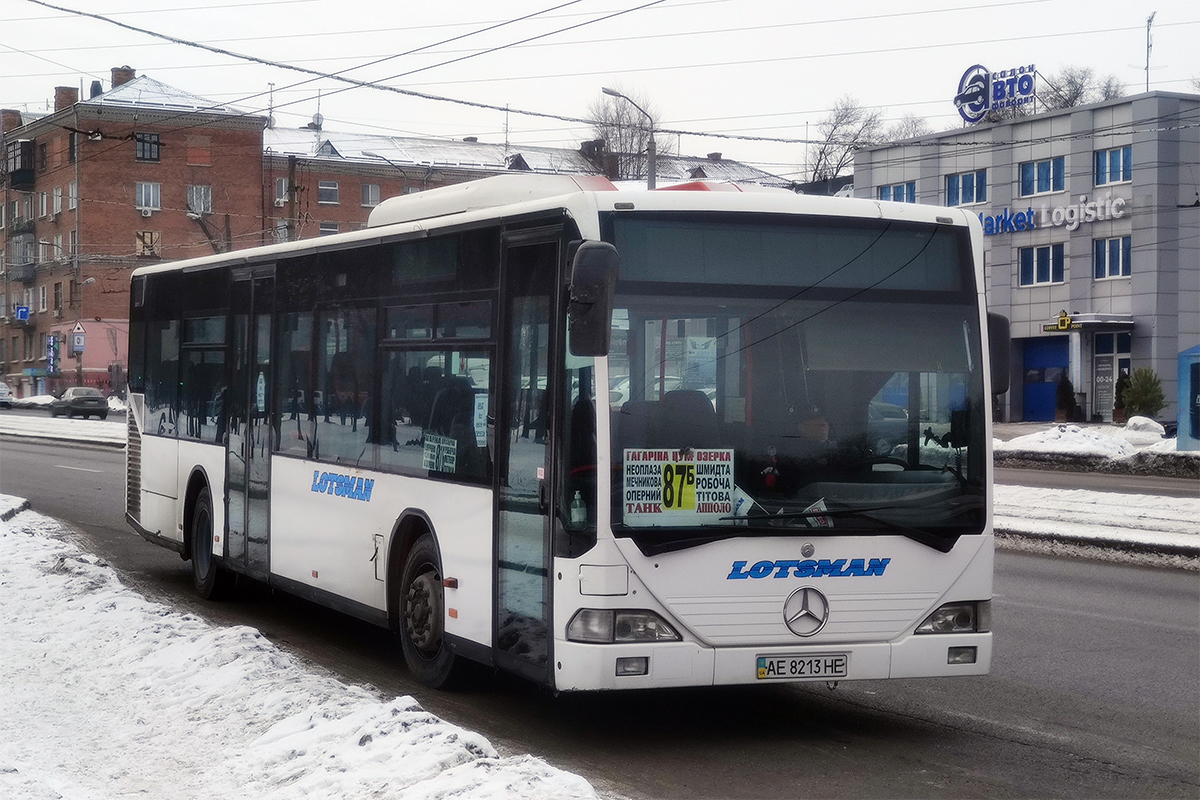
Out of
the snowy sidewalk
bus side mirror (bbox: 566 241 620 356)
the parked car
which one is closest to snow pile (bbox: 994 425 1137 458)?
the snowy sidewalk

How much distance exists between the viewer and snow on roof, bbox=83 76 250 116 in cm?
7475

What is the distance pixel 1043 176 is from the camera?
51156 millimetres

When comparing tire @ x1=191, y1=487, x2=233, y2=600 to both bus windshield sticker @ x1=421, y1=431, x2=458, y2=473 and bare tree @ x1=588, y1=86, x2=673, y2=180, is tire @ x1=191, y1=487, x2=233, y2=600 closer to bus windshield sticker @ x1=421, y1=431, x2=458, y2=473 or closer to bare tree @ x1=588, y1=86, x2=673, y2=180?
bus windshield sticker @ x1=421, y1=431, x2=458, y2=473

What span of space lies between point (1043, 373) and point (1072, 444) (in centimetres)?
2431

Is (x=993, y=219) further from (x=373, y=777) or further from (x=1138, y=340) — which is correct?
(x=373, y=777)

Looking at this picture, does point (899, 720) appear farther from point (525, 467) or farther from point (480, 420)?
point (480, 420)

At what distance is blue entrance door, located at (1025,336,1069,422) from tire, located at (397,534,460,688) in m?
45.9

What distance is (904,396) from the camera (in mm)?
6914

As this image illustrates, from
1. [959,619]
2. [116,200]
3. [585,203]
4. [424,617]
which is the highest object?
[116,200]

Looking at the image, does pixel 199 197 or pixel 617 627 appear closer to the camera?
pixel 617 627

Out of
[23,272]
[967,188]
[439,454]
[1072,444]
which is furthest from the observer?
[23,272]

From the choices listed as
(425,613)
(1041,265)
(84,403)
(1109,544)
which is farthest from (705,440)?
(84,403)

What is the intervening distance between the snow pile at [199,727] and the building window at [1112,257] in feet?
143

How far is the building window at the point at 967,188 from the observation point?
176ft
